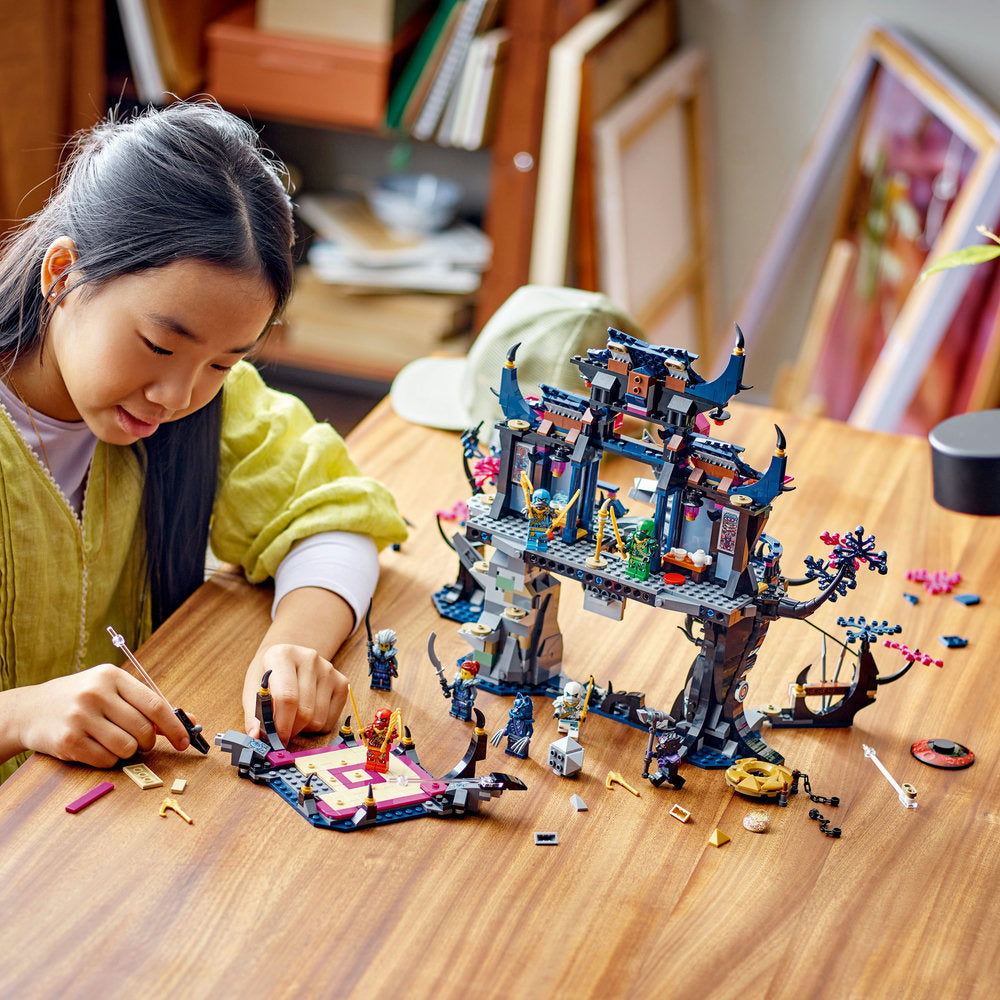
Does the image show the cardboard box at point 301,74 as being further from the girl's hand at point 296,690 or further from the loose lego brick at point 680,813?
the loose lego brick at point 680,813

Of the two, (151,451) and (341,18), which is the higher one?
(341,18)

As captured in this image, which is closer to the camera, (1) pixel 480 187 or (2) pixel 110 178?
(2) pixel 110 178

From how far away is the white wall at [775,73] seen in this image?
92.1 inches

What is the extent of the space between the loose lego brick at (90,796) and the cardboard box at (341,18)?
5.82 feet

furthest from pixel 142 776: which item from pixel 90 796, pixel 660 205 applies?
pixel 660 205

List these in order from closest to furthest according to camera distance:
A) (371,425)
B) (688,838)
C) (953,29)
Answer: (688,838) → (371,425) → (953,29)

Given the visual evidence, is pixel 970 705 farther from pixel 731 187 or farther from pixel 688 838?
pixel 731 187

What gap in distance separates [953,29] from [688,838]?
196 cm

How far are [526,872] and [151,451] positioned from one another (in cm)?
54

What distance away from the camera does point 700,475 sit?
2.98 feet

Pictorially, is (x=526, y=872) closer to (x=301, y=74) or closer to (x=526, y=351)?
(x=526, y=351)

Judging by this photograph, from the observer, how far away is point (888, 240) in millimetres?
2375

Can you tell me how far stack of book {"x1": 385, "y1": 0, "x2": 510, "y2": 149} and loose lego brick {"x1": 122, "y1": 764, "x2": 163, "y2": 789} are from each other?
1716mm

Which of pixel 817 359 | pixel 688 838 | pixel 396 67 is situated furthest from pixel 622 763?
pixel 396 67
